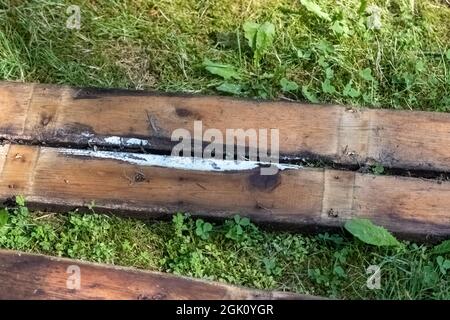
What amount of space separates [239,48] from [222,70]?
0.40 ft

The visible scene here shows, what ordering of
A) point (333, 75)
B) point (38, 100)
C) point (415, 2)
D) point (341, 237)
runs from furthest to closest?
point (415, 2) < point (333, 75) < point (38, 100) < point (341, 237)

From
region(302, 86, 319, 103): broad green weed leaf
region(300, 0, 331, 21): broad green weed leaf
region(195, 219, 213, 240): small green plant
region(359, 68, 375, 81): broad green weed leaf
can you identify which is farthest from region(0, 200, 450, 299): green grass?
region(300, 0, 331, 21): broad green weed leaf

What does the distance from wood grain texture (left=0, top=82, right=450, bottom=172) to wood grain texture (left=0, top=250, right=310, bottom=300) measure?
46cm

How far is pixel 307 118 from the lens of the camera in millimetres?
2303

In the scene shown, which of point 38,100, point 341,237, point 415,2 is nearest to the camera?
point 341,237

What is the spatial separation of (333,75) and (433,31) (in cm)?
45

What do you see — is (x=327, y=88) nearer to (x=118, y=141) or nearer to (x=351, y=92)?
(x=351, y=92)

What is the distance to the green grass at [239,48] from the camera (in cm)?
253

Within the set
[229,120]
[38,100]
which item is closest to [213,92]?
[229,120]

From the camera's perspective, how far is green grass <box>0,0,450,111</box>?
253 cm

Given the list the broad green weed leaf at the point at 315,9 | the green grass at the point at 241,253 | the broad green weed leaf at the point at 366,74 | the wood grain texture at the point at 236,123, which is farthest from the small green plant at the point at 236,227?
the broad green weed leaf at the point at 315,9

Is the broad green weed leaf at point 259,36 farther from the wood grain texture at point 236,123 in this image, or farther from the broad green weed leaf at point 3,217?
the broad green weed leaf at point 3,217

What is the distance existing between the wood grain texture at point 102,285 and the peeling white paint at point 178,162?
0.38m

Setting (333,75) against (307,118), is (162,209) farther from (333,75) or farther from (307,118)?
(333,75)
